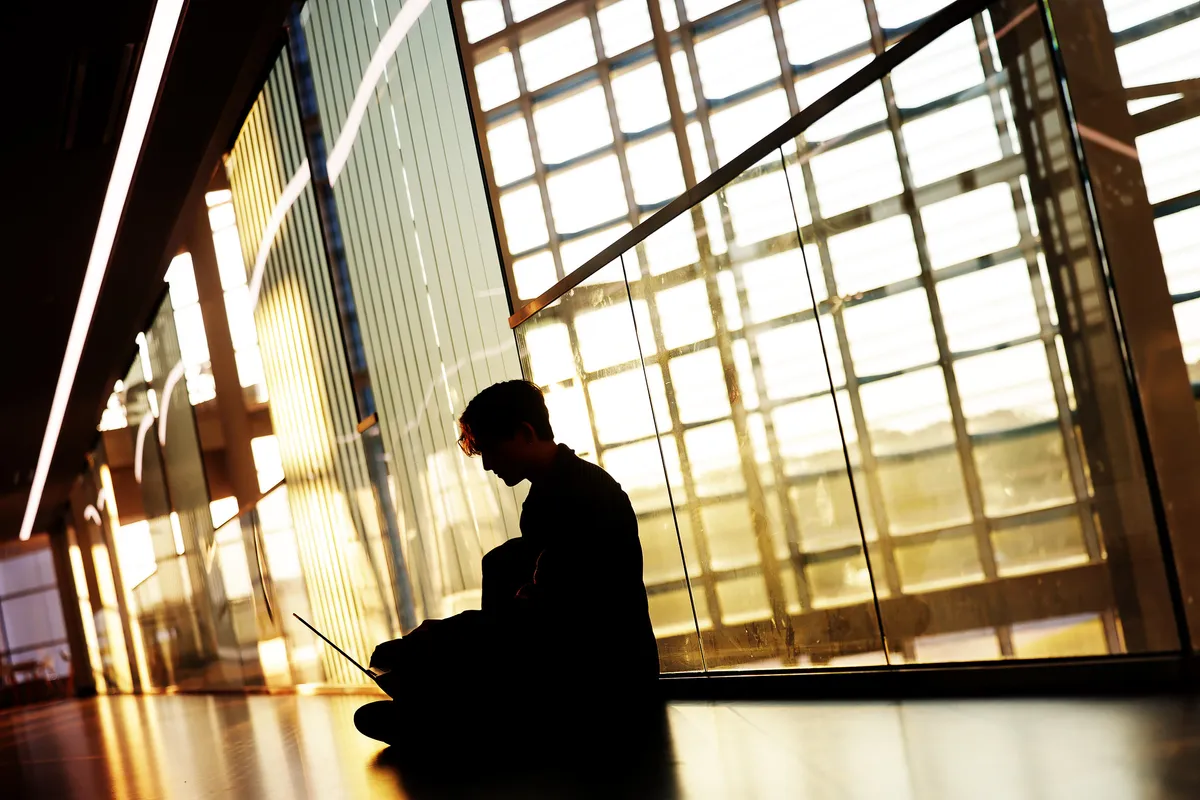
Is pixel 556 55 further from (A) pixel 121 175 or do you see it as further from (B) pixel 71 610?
(B) pixel 71 610

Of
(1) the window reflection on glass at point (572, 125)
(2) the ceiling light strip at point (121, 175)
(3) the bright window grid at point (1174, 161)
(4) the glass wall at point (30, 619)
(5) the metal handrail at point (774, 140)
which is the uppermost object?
(2) the ceiling light strip at point (121, 175)

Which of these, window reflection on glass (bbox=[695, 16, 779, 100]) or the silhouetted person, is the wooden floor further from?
window reflection on glass (bbox=[695, 16, 779, 100])

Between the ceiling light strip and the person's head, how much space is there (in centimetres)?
335

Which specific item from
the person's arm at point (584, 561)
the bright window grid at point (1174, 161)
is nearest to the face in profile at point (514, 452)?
the person's arm at point (584, 561)

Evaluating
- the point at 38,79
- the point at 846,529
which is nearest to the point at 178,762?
the point at 846,529

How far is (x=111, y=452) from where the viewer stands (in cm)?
1458

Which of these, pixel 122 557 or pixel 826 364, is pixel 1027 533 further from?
pixel 122 557

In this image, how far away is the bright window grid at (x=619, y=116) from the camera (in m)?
3.42

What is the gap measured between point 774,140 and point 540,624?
5.29 ft

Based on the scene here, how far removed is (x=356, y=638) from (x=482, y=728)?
4.25 m

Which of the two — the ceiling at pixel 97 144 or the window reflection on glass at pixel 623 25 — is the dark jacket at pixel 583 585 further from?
the ceiling at pixel 97 144

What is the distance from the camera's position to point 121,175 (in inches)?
275

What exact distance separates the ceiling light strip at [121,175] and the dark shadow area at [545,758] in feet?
13.0

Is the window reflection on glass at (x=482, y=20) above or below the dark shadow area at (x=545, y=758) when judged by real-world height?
above
